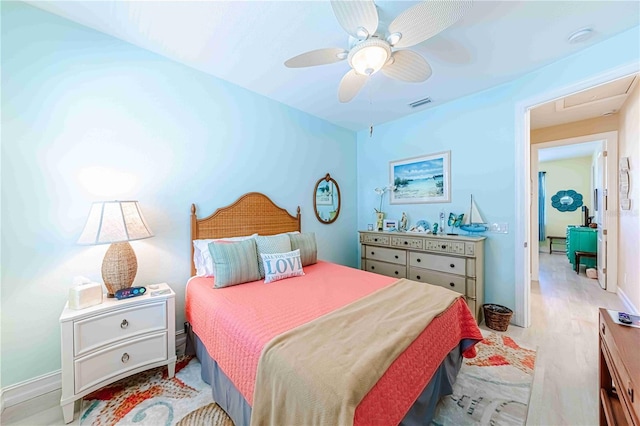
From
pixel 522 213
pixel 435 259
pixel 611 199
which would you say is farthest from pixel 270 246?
pixel 611 199

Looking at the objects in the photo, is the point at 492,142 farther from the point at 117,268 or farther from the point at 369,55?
the point at 117,268

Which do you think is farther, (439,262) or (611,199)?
(611,199)

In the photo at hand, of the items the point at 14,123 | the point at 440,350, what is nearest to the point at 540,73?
the point at 440,350

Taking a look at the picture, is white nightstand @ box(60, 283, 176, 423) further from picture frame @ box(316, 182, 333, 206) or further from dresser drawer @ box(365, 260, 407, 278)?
dresser drawer @ box(365, 260, 407, 278)

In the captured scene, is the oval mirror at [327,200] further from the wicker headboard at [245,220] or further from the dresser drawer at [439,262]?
the dresser drawer at [439,262]

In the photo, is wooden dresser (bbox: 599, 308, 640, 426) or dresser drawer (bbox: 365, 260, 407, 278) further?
dresser drawer (bbox: 365, 260, 407, 278)

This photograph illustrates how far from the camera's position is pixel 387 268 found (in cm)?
348

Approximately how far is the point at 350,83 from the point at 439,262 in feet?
7.45

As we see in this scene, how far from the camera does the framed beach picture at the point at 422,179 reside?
329 cm

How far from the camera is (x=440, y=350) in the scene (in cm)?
146

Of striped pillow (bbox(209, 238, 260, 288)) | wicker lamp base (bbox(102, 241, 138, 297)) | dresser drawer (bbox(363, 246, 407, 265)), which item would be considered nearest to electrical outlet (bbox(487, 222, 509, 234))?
dresser drawer (bbox(363, 246, 407, 265))

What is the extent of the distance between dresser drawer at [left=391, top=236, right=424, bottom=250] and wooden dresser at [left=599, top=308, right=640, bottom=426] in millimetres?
1696

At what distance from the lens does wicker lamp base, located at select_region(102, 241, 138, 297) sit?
1819 millimetres

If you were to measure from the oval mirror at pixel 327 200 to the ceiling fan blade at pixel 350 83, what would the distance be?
158 cm
